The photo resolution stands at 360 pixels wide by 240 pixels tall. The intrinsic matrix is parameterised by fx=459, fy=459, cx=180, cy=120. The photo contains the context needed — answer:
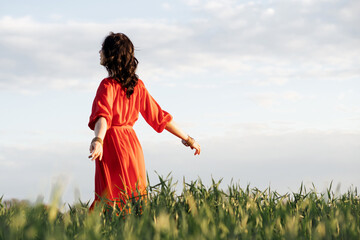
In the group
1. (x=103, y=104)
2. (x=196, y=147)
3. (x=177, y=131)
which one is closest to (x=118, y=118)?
(x=103, y=104)

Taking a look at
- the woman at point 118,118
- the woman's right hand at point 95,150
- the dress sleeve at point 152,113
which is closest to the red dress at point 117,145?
the woman at point 118,118

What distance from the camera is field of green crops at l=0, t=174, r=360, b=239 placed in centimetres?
267

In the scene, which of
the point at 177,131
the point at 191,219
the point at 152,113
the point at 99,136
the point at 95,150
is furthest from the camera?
the point at 177,131

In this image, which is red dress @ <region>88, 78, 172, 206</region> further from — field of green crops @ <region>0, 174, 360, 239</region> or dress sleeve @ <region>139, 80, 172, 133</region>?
field of green crops @ <region>0, 174, 360, 239</region>

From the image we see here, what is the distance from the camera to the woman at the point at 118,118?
468 cm

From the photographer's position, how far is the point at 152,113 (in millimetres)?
5172

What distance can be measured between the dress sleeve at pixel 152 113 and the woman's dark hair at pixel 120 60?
24 cm

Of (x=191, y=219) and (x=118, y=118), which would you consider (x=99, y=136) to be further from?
(x=191, y=219)

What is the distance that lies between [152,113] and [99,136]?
90 cm

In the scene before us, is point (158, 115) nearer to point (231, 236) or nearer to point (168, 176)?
point (168, 176)

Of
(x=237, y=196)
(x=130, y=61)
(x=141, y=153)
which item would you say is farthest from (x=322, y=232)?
(x=130, y=61)

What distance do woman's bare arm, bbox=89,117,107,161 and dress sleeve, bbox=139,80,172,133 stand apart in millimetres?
662

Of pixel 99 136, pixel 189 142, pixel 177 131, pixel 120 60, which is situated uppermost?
pixel 120 60

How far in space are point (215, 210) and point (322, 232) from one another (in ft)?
3.58
